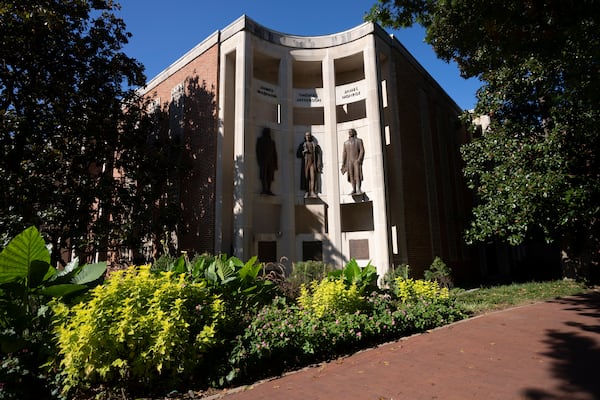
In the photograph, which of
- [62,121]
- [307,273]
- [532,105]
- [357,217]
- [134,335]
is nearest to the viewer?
[134,335]

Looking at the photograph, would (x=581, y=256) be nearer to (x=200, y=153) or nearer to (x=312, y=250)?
(x=312, y=250)

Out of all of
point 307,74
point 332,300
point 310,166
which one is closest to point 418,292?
point 332,300

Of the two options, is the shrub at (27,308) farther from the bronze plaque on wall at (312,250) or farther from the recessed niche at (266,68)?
the recessed niche at (266,68)

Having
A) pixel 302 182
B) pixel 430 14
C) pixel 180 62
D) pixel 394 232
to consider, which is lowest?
pixel 394 232

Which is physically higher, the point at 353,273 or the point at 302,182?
the point at 302,182

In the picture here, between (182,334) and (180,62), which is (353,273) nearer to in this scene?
(182,334)

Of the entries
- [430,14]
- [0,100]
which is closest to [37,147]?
[0,100]

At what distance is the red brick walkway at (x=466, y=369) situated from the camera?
148 inches

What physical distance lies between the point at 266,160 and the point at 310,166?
2.03 m

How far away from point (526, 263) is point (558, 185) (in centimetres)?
1622

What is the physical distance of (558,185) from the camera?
10820 millimetres

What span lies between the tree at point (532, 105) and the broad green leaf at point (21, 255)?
7.60 m

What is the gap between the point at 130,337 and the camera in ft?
12.6

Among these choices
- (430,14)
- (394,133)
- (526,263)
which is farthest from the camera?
(526,263)
